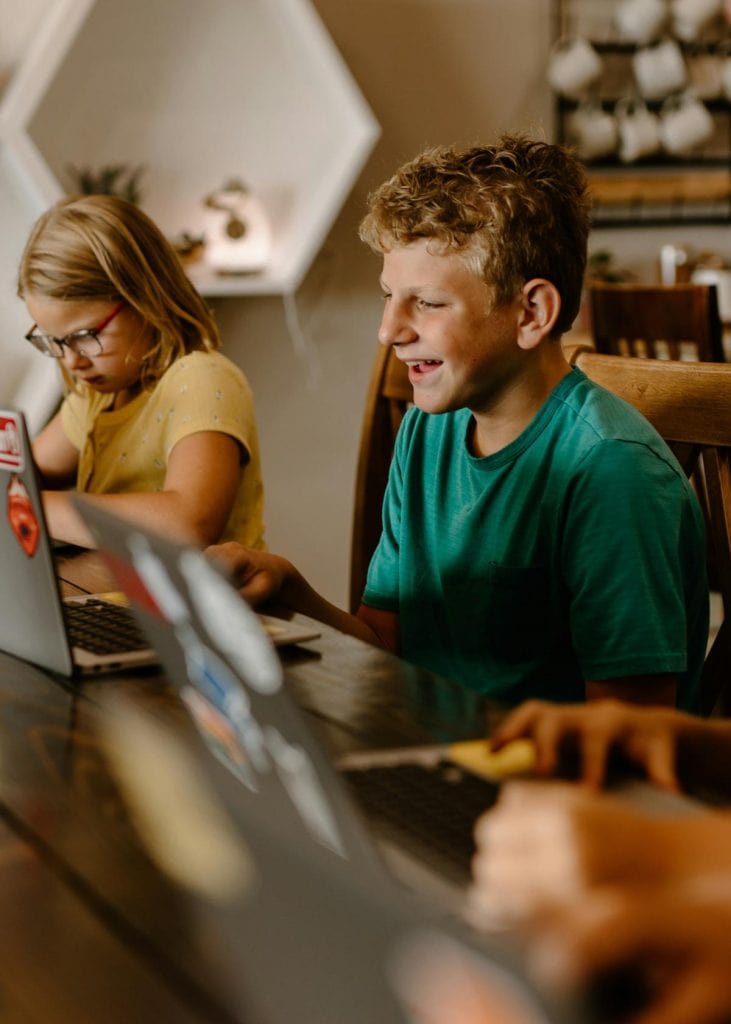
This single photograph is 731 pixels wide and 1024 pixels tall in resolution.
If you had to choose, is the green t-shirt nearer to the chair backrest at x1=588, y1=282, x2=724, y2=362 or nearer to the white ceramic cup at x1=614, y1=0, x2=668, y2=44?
the chair backrest at x1=588, y1=282, x2=724, y2=362

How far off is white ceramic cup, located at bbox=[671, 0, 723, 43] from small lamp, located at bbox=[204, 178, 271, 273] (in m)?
1.24

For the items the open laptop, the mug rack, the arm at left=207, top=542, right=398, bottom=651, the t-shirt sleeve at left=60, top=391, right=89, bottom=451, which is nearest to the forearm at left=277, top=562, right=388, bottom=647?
the arm at left=207, top=542, right=398, bottom=651

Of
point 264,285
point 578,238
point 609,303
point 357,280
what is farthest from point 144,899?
point 357,280

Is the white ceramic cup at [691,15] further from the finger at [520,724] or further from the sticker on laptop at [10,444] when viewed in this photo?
the finger at [520,724]

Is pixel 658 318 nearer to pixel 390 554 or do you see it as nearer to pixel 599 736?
pixel 390 554

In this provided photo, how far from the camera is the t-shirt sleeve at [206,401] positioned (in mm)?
1818

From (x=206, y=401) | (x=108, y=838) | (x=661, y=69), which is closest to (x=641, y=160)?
(x=661, y=69)

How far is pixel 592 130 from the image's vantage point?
3369 millimetres

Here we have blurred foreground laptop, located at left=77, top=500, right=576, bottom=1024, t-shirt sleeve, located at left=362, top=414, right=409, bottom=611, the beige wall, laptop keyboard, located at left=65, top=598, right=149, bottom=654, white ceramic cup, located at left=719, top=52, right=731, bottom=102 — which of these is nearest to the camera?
blurred foreground laptop, located at left=77, top=500, right=576, bottom=1024

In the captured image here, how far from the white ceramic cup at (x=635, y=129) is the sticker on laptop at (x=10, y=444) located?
8.98ft

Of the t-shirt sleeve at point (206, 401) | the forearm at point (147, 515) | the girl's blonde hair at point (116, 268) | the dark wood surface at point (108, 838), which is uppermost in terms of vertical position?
the girl's blonde hair at point (116, 268)

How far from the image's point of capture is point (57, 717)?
0.95 metres

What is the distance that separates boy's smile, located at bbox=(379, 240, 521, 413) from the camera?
4.53 feet

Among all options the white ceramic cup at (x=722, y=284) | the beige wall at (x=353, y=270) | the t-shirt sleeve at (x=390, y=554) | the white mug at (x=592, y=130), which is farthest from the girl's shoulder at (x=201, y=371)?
the white mug at (x=592, y=130)
